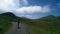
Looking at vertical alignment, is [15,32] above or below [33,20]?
below

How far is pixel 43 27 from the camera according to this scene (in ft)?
89.5

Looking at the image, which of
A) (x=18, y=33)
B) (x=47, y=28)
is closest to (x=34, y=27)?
(x=47, y=28)

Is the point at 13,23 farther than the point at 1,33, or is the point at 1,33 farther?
the point at 13,23

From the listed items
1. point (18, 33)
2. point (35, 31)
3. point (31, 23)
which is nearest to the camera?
point (18, 33)

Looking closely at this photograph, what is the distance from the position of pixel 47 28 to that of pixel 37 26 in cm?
204

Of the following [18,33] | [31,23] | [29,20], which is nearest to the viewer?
[18,33]

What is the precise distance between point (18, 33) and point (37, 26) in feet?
18.6

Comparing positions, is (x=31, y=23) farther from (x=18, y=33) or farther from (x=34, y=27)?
(x=18, y=33)

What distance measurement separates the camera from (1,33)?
Answer: 22.4 meters

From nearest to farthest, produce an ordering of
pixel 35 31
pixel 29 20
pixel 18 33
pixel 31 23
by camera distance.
Result: 1. pixel 18 33
2. pixel 35 31
3. pixel 31 23
4. pixel 29 20

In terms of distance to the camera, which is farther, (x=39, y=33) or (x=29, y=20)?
(x=29, y=20)

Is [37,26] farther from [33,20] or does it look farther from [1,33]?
[1,33]

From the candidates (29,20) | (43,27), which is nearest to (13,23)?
(29,20)

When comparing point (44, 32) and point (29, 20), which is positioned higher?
point (29, 20)
